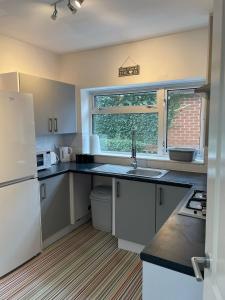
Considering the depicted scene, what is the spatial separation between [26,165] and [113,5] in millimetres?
1689

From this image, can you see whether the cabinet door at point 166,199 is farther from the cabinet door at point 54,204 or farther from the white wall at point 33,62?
the white wall at point 33,62

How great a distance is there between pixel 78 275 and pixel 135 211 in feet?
2.83

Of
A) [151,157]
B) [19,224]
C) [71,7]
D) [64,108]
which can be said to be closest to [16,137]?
[19,224]

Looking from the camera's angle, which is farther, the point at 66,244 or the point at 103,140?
the point at 103,140

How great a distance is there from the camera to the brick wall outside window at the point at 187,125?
291 centimetres

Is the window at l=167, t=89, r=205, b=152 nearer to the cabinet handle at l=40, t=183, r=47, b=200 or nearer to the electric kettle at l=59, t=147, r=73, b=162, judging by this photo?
the electric kettle at l=59, t=147, r=73, b=162

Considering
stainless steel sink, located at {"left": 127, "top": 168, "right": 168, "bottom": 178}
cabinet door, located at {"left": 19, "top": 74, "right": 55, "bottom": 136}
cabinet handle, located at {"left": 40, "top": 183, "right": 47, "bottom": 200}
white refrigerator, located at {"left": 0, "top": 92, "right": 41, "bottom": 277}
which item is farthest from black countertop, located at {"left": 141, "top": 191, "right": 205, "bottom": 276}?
cabinet door, located at {"left": 19, "top": 74, "right": 55, "bottom": 136}

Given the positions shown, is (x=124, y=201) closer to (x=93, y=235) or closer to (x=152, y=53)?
(x=93, y=235)

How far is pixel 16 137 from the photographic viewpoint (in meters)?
2.24

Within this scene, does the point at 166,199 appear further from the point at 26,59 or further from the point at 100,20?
the point at 26,59

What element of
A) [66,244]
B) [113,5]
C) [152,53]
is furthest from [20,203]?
[152,53]

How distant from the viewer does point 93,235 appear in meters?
3.11

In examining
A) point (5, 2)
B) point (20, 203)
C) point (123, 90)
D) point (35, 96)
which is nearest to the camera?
point (5, 2)

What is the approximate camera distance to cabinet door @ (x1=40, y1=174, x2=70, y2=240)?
2.68m
